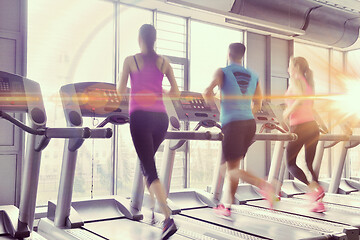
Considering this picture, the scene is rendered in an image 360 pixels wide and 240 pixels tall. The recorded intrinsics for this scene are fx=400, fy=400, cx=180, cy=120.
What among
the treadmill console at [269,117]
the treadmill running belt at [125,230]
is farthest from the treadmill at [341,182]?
the treadmill running belt at [125,230]

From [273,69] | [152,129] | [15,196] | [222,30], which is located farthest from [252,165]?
[152,129]

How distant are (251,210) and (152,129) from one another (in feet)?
6.47

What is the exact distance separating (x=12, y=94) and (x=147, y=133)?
1.02 meters

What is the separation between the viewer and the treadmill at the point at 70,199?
3.08 metres

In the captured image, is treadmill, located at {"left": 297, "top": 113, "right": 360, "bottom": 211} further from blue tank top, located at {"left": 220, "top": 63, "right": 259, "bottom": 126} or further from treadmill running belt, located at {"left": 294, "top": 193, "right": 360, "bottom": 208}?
blue tank top, located at {"left": 220, "top": 63, "right": 259, "bottom": 126}

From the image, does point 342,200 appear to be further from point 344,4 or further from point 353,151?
point 344,4

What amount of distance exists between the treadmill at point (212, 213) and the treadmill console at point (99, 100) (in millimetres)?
524

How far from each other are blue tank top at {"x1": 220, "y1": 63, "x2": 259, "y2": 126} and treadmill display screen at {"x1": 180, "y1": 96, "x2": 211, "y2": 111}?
24.9 inches

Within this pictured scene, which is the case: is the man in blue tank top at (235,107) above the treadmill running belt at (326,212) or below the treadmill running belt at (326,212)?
above

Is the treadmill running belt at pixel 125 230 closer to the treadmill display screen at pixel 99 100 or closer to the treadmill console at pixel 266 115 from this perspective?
the treadmill display screen at pixel 99 100

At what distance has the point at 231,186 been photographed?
347 centimetres

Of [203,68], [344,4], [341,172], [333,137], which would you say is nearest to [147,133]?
[333,137]

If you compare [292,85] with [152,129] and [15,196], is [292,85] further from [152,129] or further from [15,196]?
[15,196]

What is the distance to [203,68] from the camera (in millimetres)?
6090
